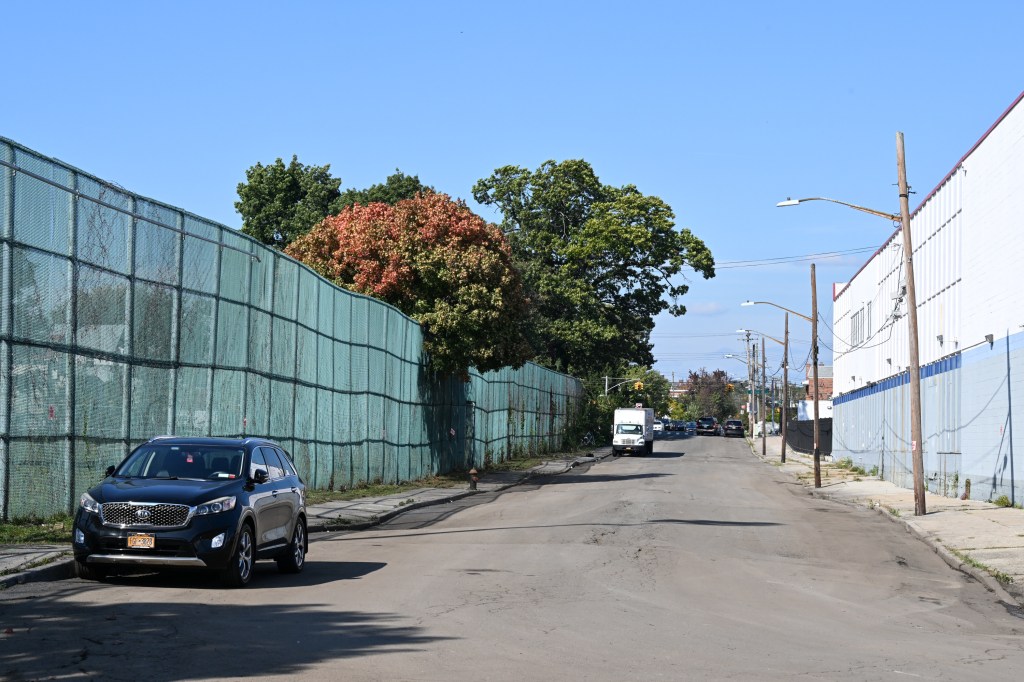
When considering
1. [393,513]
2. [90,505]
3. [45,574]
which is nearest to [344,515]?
[393,513]

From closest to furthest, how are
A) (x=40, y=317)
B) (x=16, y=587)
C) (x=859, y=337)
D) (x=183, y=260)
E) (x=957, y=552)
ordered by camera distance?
(x=16, y=587)
(x=40, y=317)
(x=957, y=552)
(x=183, y=260)
(x=859, y=337)

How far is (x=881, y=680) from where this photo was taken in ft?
29.2

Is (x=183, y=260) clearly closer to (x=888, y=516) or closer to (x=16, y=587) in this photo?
(x=16, y=587)

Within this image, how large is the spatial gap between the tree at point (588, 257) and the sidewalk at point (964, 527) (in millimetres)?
33899

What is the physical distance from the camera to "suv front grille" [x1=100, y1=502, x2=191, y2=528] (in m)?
12.4

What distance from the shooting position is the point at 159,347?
20641mm

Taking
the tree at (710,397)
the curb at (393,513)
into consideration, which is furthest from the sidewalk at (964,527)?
the tree at (710,397)

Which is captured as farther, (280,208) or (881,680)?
(280,208)

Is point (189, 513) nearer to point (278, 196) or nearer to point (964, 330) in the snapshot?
point (964, 330)

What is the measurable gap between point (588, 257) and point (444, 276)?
39834 millimetres

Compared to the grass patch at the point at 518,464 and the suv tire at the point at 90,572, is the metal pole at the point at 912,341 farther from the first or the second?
the grass patch at the point at 518,464

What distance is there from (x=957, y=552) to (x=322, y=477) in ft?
49.3

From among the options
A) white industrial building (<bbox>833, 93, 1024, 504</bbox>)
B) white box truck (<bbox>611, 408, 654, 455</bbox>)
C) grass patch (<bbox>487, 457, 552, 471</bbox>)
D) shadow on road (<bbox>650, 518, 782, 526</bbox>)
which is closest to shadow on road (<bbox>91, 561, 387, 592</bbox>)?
shadow on road (<bbox>650, 518, 782, 526</bbox>)

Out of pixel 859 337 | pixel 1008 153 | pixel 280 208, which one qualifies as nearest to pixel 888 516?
pixel 1008 153
